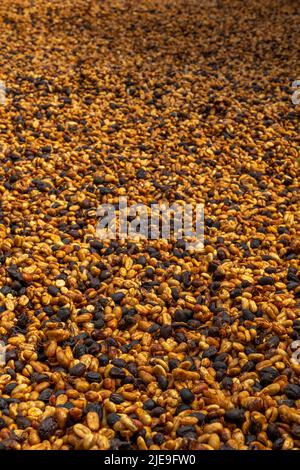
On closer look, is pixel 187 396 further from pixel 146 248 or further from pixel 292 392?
pixel 146 248

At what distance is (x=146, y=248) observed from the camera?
3.48 m

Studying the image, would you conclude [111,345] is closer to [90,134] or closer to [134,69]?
[90,134]

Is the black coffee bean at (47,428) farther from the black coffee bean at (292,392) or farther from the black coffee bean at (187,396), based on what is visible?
the black coffee bean at (292,392)

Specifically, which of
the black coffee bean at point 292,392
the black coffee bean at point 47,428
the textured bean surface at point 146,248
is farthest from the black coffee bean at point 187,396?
the black coffee bean at point 47,428

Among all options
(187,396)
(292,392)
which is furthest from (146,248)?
(292,392)

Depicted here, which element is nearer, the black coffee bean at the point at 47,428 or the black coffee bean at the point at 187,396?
the black coffee bean at the point at 47,428

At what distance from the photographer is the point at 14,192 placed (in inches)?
153

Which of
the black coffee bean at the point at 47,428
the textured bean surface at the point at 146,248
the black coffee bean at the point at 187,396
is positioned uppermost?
the textured bean surface at the point at 146,248

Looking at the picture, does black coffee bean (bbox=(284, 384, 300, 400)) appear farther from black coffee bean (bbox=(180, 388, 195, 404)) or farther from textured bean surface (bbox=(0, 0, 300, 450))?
black coffee bean (bbox=(180, 388, 195, 404))

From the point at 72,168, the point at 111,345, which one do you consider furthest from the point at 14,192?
the point at 111,345

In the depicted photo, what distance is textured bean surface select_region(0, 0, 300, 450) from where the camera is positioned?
245 cm

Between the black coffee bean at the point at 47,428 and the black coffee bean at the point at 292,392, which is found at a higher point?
the black coffee bean at the point at 292,392

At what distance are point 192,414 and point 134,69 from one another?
4.40m

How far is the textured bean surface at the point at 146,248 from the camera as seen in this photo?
2445 millimetres
